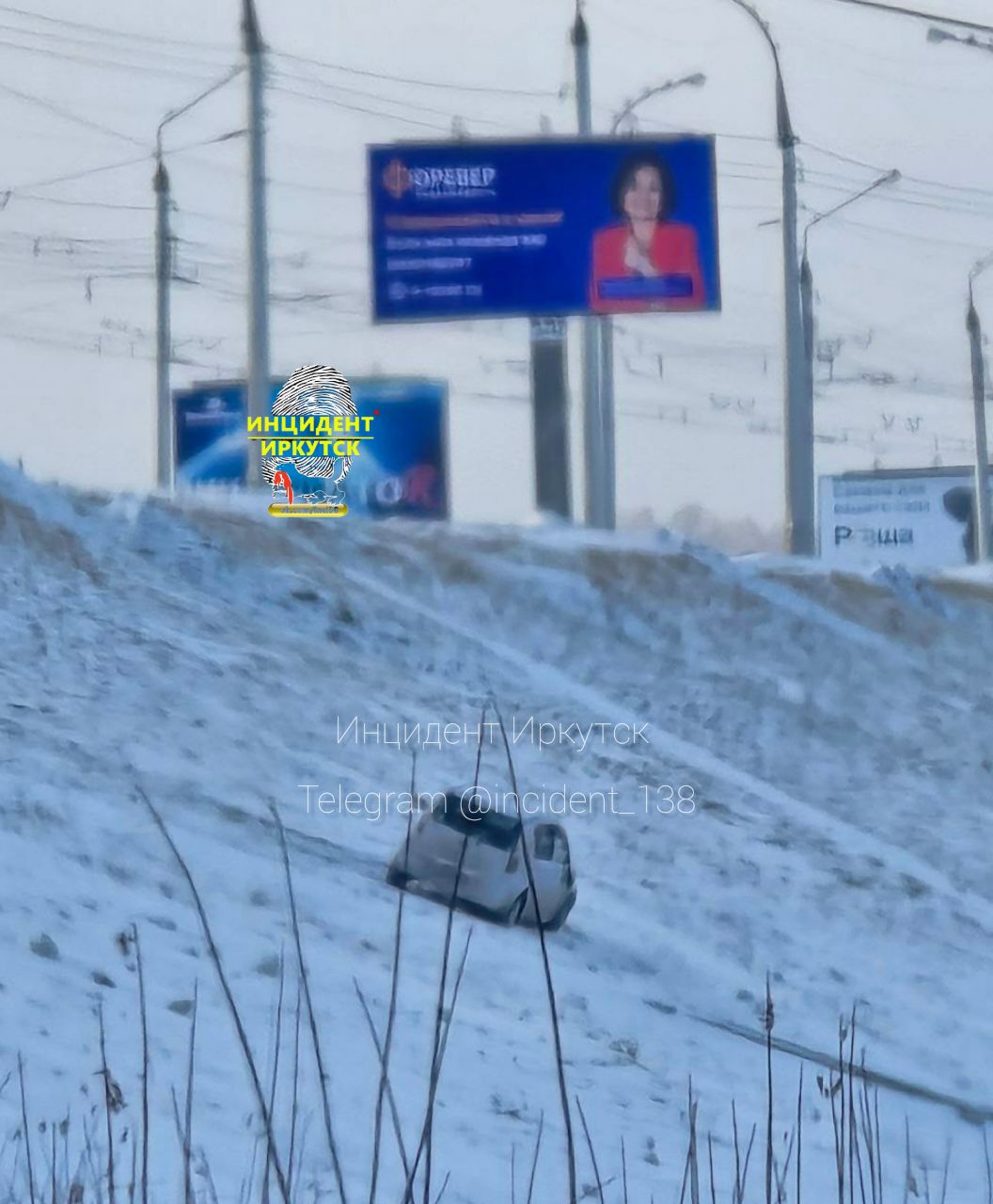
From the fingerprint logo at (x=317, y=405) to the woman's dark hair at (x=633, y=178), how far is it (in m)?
3.59

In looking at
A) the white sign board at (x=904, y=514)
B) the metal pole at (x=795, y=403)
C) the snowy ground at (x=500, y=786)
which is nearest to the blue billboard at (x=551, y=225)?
the metal pole at (x=795, y=403)

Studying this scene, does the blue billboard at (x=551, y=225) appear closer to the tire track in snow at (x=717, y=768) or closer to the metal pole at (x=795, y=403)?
the metal pole at (x=795, y=403)

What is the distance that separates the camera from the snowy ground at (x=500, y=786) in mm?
4672

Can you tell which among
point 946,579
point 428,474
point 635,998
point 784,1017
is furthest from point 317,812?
point 428,474

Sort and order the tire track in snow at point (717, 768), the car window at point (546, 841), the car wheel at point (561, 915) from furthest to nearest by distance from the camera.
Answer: the tire track in snow at point (717, 768)
the car window at point (546, 841)
the car wheel at point (561, 915)

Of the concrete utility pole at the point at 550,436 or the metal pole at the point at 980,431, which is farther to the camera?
the metal pole at the point at 980,431

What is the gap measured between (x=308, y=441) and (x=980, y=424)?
539 inches

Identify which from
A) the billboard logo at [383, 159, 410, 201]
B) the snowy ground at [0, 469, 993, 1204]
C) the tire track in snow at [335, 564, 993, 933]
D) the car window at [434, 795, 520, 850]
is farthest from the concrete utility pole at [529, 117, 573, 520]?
the car window at [434, 795, 520, 850]

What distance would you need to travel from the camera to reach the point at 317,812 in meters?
6.24

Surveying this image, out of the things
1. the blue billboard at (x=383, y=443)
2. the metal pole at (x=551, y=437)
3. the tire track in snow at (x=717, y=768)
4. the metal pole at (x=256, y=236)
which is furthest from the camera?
the blue billboard at (x=383, y=443)

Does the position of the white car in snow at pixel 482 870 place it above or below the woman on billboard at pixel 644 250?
below

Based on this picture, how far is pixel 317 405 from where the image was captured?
8.68 m

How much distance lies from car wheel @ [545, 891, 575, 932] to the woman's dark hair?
23.7 ft

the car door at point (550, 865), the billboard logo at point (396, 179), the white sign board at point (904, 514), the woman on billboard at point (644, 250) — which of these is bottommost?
the car door at point (550, 865)
